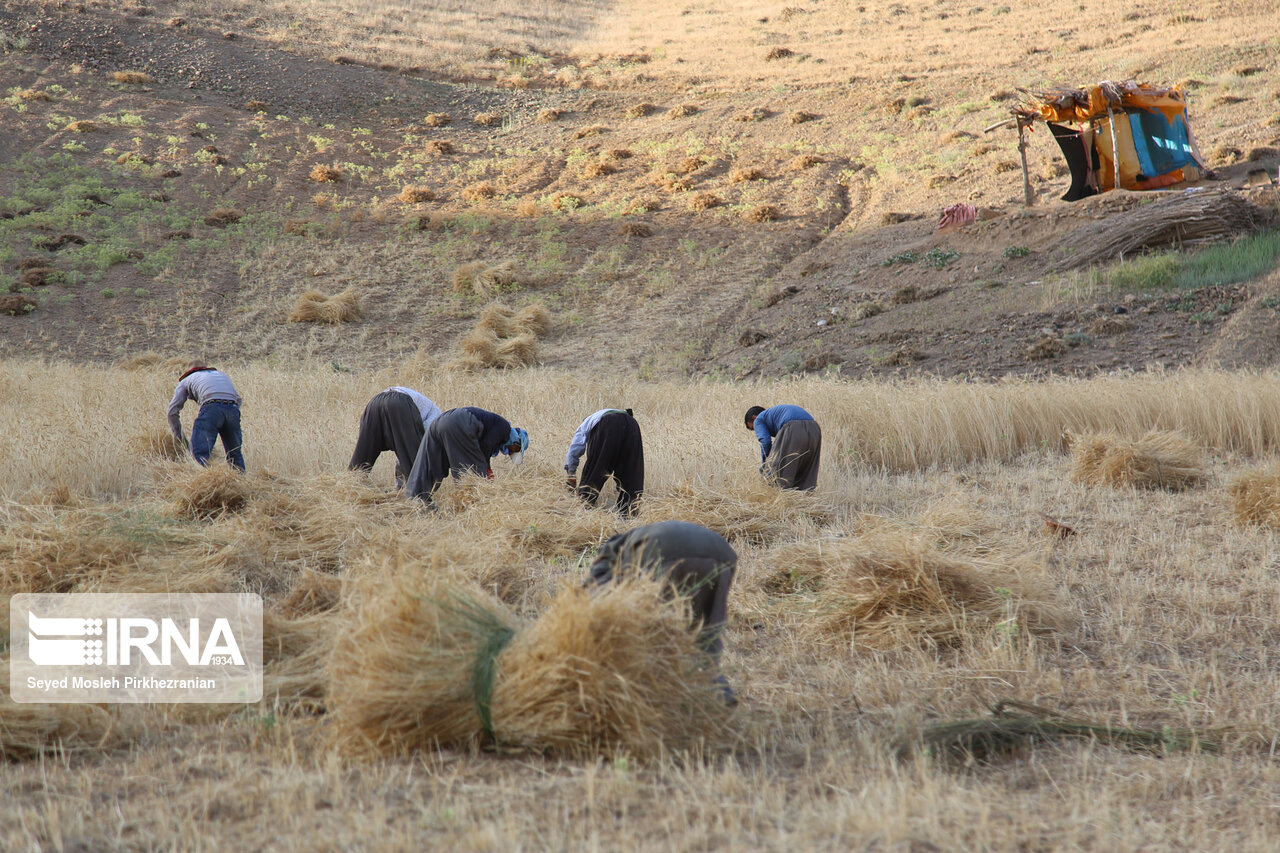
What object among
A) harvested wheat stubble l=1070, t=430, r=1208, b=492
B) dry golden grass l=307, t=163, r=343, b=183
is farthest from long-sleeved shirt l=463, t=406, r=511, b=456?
dry golden grass l=307, t=163, r=343, b=183

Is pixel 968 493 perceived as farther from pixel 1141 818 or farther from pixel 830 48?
pixel 830 48

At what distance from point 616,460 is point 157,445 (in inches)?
205

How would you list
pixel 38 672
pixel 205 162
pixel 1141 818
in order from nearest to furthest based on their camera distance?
1. pixel 1141 818
2. pixel 38 672
3. pixel 205 162

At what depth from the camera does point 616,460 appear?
7.66 m

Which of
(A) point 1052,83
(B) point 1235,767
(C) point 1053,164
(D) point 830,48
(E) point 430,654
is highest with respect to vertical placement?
(D) point 830,48

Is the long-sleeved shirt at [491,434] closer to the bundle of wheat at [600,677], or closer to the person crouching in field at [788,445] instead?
the person crouching in field at [788,445]

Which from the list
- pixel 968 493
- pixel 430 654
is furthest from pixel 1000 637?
pixel 968 493

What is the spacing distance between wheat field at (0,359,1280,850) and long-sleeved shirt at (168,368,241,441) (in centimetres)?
63

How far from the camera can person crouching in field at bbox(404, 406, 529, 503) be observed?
7.34 m

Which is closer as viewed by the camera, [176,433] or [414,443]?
[414,443]

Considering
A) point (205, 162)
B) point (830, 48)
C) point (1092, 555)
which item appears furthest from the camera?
point (830, 48)

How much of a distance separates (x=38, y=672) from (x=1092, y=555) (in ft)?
20.8

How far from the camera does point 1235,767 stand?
11.0 feet

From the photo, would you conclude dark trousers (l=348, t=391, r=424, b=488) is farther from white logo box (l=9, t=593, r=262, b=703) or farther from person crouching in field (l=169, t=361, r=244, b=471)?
white logo box (l=9, t=593, r=262, b=703)
